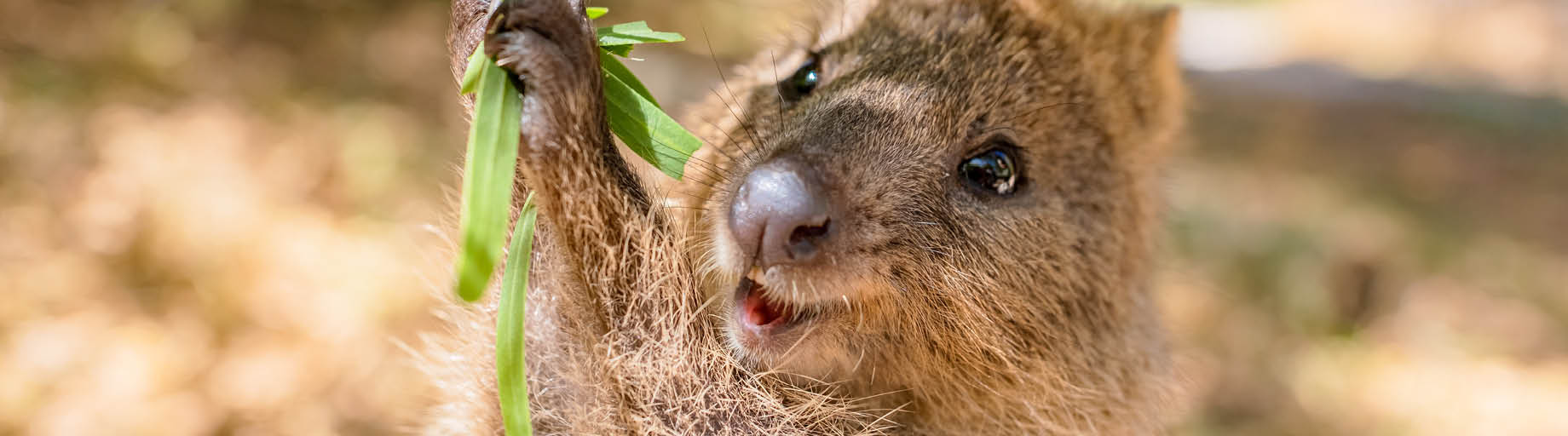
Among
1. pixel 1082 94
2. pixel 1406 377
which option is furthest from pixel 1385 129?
pixel 1082 94

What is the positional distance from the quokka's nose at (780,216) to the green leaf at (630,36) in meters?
0.40

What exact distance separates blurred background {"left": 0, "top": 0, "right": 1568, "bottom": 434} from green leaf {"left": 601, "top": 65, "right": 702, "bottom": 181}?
2.49 feet

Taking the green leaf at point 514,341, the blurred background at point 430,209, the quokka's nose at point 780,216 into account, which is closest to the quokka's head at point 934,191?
the quokka's nose at point 780,216

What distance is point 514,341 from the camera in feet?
6.19

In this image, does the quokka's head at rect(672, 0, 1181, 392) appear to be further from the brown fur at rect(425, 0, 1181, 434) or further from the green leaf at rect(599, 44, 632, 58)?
the green leaf at rect(599, 44, 632, 58)

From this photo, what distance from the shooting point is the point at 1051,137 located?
257 cm

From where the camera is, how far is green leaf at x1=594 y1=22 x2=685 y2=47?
207cm

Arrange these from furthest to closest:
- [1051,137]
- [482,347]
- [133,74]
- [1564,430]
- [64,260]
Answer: [1564,430]
[133,74]
[64,260]
[1051,137]
[482,347]

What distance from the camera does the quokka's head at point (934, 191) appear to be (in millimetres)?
1957

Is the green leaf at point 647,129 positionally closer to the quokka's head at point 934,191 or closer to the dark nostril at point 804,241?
the quokka's head at point 934,191

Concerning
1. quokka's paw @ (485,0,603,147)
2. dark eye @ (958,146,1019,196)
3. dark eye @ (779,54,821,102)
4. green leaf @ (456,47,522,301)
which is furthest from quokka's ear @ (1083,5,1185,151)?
green leaf @ (456,47,522,301)

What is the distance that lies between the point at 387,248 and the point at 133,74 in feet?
4.87

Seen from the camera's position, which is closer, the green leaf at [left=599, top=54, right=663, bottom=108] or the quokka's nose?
the quokka's nose

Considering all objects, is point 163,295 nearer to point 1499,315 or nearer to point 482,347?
point 482,347
